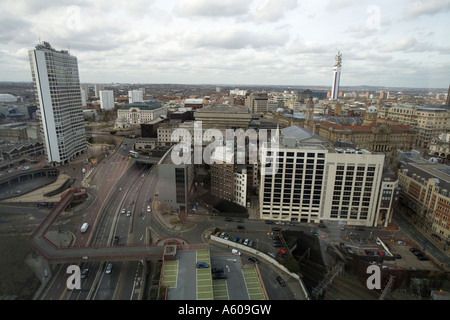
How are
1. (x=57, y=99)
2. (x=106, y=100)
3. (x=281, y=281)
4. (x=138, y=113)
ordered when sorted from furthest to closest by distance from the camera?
(x=106, y=100) → (x=138, y=113) → (x=57, y=99) → (x=281, y=281)

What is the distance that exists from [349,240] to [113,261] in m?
7.96

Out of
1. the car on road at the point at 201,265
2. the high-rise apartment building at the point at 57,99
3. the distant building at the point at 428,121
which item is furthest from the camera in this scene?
the distant building at the point at 428,121

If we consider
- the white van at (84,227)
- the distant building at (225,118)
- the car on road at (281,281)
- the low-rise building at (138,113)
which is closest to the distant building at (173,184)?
the white van at (84,227)

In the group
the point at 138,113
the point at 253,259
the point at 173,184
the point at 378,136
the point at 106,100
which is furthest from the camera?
the point at 106,100

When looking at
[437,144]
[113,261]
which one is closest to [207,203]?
[113,261]

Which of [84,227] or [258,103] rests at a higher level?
[258,103]

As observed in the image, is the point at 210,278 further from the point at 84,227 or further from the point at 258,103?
the point at 258,103

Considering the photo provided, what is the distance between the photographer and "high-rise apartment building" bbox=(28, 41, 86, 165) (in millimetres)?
14445

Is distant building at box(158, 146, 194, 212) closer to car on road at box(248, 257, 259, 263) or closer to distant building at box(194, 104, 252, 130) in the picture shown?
car on road at box(248, 257, 259, 263)

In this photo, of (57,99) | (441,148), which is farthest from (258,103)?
(57,99)

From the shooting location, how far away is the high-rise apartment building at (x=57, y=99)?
47.4 feet

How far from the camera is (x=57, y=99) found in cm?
1528

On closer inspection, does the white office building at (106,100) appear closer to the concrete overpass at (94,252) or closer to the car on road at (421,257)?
the concrete overpass at (94,252)
